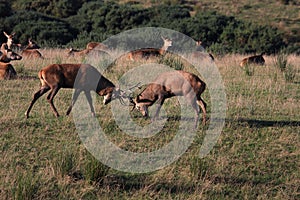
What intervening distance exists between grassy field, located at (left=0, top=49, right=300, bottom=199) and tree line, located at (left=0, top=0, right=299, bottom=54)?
1440cm

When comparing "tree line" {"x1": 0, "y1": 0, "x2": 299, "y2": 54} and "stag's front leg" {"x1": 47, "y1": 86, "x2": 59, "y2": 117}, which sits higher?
"stag's front leg" {"x1": 47, "y1": 86, "x2": 59, "y2": 117}

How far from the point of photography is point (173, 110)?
1007 centimetres

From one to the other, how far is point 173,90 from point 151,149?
61.3 inches

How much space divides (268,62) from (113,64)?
22.4 ft

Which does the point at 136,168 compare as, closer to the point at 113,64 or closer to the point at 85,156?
the point at 85,156

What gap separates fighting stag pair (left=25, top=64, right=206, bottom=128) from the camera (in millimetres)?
9125

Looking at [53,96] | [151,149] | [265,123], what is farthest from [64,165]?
[265,123]

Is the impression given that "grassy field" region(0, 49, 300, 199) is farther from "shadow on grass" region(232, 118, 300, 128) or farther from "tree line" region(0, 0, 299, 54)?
"tree line" region(0, 0, 299, 54)

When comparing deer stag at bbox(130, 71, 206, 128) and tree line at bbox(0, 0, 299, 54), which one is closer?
deer stag at bbox(130, 71, 206, 128)

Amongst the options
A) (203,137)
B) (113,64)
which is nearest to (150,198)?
(203,137)

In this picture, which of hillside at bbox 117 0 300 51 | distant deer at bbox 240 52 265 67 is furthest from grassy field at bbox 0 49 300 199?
hillside at bbox 117 0 300 51

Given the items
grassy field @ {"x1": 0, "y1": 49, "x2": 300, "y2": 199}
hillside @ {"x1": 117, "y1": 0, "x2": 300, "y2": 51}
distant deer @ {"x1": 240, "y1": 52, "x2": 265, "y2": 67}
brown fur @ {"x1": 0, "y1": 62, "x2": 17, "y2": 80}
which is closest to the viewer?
grassy field @ {"x1": 0, "y1": 49, "x2": 300, "y2": 199}

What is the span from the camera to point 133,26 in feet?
107

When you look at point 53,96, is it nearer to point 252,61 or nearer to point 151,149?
point 151,149
